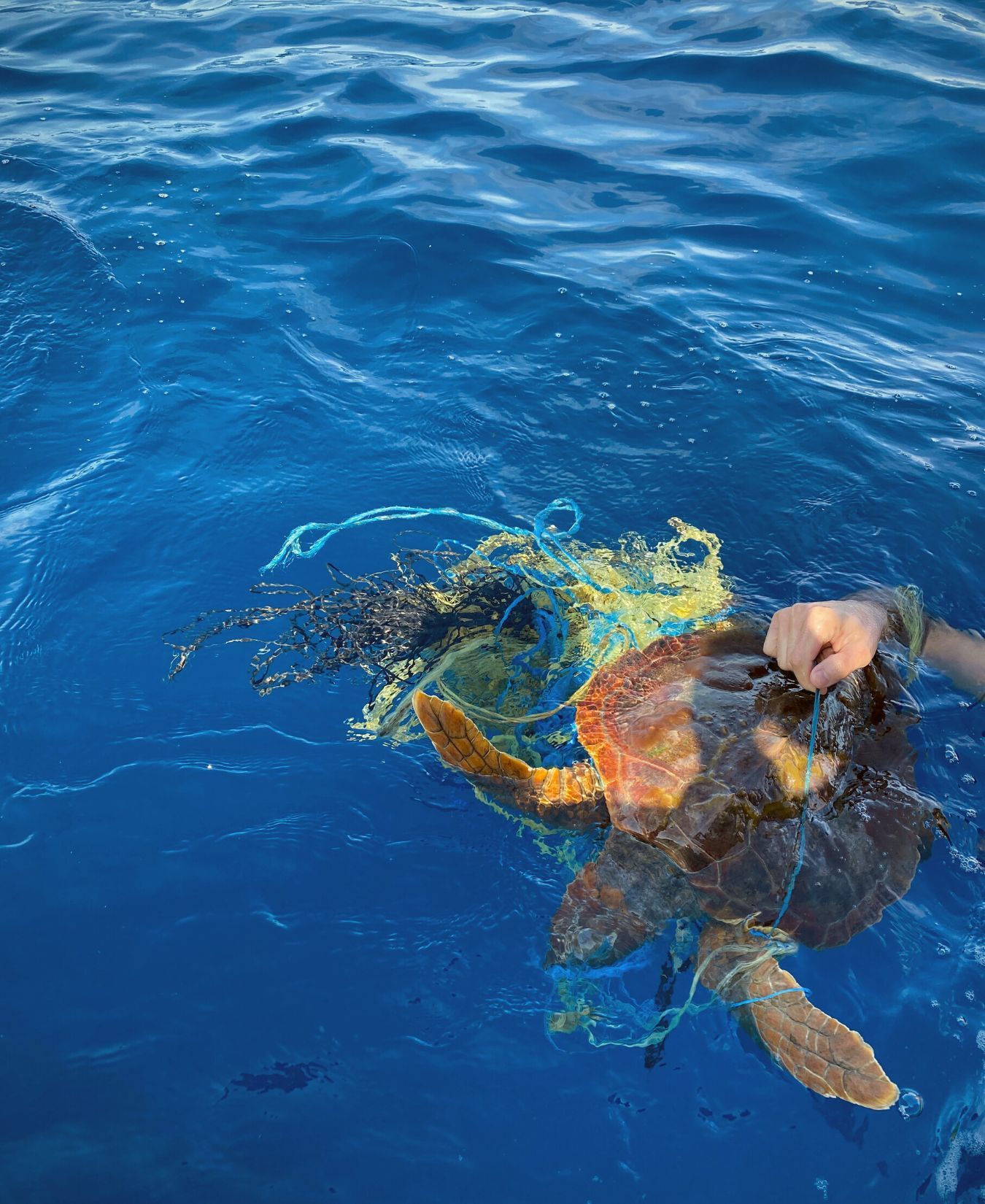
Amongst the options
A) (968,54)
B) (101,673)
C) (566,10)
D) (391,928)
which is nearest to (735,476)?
(391,928)

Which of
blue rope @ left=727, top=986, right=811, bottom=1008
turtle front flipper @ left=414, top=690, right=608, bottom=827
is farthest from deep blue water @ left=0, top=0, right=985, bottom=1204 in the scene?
turtle front flipper @ left=414, top=690, right=608, bottom=827

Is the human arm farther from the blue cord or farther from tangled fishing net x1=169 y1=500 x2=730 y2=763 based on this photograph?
tangled fishing net x1=169 y1=500 x2=730 y2=763

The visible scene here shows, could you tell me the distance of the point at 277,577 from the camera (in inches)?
146

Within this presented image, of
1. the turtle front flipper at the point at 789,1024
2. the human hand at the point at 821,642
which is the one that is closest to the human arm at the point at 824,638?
the human hand at the point at 821,642

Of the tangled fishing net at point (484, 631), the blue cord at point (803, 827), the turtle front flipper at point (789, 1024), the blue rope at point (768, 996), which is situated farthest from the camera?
the tangled fishing net at point (484, 631)

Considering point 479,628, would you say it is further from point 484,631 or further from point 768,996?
point 768,996

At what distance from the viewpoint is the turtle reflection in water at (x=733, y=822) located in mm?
2518

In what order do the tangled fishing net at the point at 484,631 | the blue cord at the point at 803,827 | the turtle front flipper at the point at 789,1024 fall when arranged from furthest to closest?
the tangled fishing net at the point at 484,631 < the blue cord at the point at 803,827 < the turtle front flipper at the point at 789,1024

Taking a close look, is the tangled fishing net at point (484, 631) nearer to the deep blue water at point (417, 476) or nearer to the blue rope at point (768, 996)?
the deep blue water at point (417, 476)

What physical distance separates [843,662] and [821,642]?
9 centimetres

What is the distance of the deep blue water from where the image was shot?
239cm

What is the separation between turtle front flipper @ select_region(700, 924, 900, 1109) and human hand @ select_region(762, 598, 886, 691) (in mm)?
807

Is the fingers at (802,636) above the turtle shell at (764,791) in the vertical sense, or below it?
above

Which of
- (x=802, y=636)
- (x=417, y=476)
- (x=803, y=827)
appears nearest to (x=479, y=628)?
(x=417, y=476)
